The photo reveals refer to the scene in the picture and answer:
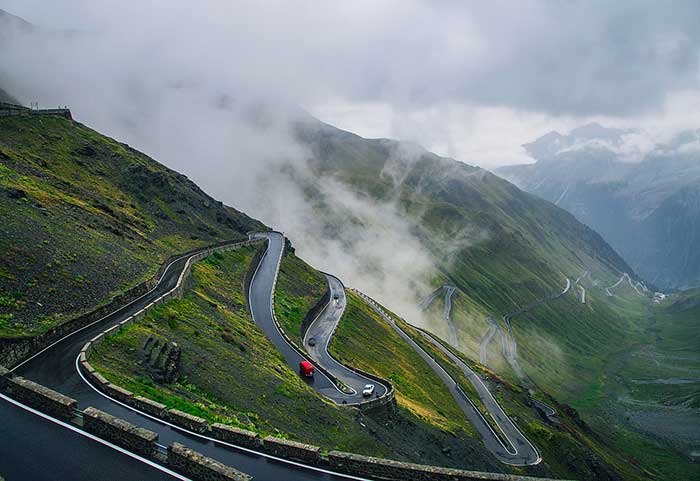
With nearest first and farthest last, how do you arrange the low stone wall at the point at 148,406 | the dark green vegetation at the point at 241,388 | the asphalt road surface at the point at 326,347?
the low stone wall at the point at 148,406, the dark green vegetation at the point at 241,388, the asphalt road surface at the point at 326,347

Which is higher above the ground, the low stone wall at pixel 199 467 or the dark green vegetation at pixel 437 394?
the dark green vegetation at pixel 437 394

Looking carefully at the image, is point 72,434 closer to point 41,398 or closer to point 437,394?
point 41,398

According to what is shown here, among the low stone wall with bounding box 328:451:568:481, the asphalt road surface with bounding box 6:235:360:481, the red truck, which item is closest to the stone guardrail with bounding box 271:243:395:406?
the red truck

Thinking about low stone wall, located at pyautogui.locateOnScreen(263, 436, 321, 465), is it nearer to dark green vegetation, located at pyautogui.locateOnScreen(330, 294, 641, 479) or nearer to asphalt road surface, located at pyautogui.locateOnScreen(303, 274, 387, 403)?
asphalt road surface, located at pyautogui.locateOnScreen(303, 274, 387, 403)

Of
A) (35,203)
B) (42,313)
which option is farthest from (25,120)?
(42,313)

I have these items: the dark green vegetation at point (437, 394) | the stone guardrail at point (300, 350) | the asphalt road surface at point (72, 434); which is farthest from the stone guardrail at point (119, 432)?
the dark green vegetation at point (437, 394)

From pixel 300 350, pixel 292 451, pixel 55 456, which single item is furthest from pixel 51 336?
pixel 300 350

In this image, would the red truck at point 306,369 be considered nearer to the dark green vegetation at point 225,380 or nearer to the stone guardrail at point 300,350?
the stone guardrail at point 300,350
